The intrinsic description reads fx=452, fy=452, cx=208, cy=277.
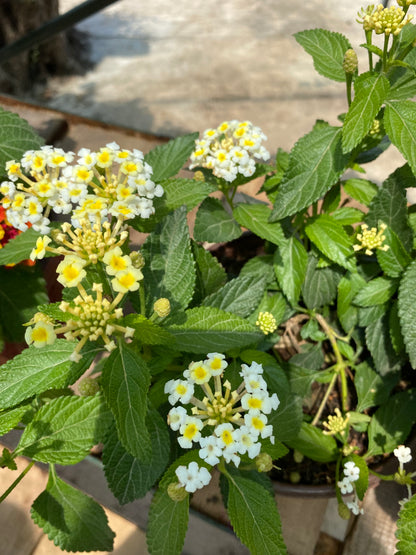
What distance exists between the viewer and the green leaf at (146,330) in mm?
632

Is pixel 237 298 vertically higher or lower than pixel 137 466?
higher

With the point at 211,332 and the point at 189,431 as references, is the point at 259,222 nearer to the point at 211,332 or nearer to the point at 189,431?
the point at 211,332

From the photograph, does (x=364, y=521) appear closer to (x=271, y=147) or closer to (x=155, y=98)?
(x=271, y=147)

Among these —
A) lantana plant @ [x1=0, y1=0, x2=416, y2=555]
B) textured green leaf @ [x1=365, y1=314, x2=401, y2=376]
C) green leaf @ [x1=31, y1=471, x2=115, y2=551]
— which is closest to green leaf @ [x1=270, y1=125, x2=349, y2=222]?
lantana plant @ [x1=0, y1=0, x2=416, y2=555]

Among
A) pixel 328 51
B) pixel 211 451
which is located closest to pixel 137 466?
pixel 211 451

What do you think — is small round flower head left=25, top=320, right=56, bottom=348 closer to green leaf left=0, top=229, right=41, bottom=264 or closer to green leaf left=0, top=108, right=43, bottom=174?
green leaf left=0, top=229, right=41, bottom=264

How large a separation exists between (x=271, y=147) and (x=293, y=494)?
1656mm

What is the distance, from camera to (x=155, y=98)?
262 centimetres

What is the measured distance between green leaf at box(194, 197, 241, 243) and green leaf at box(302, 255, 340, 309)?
19 centimetres

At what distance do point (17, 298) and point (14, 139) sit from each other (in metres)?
0.37

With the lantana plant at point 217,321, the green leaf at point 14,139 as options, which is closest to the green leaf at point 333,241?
the lantana plant at point 217,321

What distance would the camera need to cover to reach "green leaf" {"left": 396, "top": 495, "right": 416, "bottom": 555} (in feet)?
2.31

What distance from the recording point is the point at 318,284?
40.6 inches

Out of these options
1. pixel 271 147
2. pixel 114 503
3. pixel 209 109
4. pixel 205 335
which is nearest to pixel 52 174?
pixel 205 335
